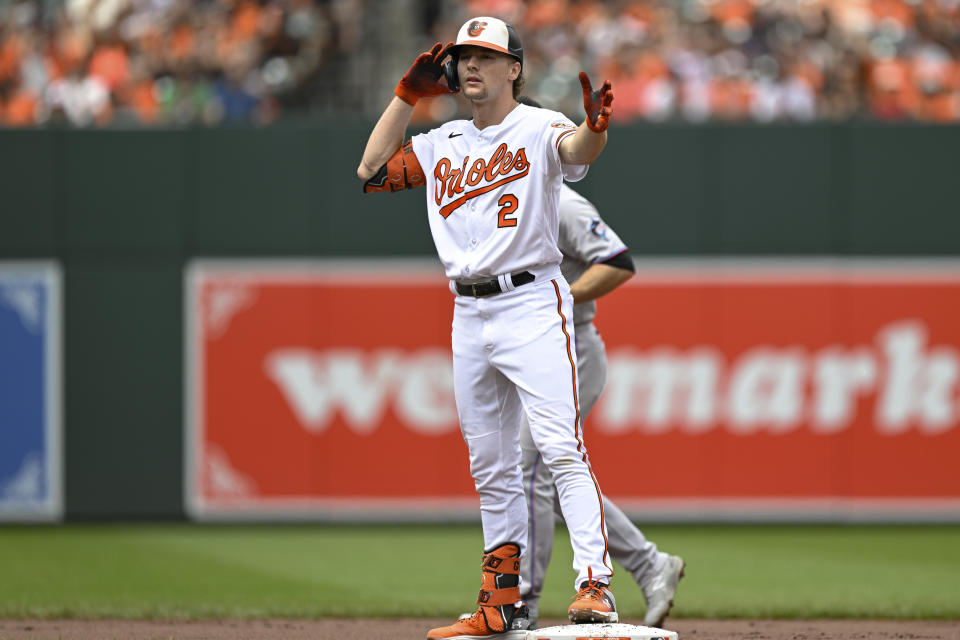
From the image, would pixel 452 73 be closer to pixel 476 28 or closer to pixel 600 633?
pixel 476 28

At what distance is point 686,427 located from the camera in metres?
9.96

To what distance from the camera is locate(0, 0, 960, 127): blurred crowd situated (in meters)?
10.9

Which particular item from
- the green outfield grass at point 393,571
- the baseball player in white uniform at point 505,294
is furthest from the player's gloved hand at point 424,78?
the green outfield grass at point 393,571

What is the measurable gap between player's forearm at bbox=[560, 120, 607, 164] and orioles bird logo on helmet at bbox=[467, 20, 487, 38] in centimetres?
47

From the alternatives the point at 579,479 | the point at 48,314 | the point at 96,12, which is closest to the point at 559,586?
the point at 579,479

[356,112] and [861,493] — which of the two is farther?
[356,112]

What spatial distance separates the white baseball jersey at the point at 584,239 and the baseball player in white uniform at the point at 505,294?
0.74 m

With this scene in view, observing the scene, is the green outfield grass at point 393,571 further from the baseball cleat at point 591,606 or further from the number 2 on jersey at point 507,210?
the number 2 on jersey at point 507,210

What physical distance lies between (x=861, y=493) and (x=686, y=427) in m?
1.37

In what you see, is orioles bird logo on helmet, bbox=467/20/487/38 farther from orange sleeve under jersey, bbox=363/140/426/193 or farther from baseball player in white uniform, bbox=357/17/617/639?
orange sleeve under jersey, bbox=363/140/426/193

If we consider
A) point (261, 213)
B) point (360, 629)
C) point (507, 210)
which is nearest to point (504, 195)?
point (507, 210)

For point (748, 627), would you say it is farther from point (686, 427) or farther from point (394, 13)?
point (394, 13)

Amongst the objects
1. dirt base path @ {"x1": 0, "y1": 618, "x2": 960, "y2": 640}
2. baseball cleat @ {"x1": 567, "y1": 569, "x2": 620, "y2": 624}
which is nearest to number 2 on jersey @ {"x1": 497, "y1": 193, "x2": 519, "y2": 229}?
baseball cleat @ {"x1": 567, "y1": 569, "x2": 620, "y2": 624}

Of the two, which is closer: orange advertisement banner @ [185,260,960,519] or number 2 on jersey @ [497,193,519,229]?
number 2 on jersey @ [497,193,519,229]
